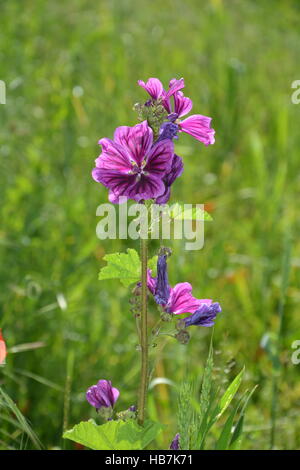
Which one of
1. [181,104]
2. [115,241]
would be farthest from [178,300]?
[115,241]

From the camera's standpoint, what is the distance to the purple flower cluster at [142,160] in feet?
3.00

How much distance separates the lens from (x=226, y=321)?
7.58 feet

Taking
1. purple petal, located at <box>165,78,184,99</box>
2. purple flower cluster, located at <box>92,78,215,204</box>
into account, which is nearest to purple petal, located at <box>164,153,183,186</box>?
purple flower cluster, located at <box>92,78,215,204</box>

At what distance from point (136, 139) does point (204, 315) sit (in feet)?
0.96

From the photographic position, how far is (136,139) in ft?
3.04

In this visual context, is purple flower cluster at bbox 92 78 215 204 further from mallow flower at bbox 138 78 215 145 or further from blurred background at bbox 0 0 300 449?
blurred background at bbox 0 0 300 449

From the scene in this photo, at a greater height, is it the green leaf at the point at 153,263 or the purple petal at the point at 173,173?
the purple petal at the point at 173,173

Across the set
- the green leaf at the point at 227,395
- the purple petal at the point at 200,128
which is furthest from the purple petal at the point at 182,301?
the purple petal at the point at 200,128

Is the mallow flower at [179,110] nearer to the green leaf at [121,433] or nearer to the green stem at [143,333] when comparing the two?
the green stem at [143,333]

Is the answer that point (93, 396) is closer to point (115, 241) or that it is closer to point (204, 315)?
point (204, 315)

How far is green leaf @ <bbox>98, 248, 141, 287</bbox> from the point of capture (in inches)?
37.7
